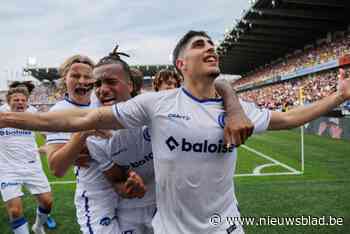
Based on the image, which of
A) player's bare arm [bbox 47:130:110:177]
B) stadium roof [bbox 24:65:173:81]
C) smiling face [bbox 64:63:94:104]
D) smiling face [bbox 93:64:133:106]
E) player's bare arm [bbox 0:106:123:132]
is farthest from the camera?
stadium roof [bbox 24:65:173:81]

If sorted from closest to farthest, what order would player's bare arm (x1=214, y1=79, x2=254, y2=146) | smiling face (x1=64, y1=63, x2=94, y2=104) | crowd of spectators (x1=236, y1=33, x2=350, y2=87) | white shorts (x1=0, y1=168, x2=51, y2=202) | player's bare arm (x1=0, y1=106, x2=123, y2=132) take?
1. player's bare arm (x1=0, y1=106, x2=123, y2=132)
2. player's bare arm (x1=214, y1=79, x2=254, y2=146)
3. smiling face (x1=64, y1=63, x2=94, y2=104)
4. white shorts (x1=0, y1=168, x2=51, y2=202)
5. crowd of spectators (x1=236, y1=33, x2=350, y2=87)

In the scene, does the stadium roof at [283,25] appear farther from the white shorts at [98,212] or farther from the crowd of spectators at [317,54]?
the white shorts at [98,212]

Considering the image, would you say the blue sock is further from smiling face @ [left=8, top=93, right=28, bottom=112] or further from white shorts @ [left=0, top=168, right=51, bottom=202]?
smiling face @ [left=8, top=93, right=28, bottom=112]

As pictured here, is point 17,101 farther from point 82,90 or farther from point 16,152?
point 82,90

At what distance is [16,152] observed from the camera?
640cm

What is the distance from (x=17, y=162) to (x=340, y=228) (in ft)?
15.5

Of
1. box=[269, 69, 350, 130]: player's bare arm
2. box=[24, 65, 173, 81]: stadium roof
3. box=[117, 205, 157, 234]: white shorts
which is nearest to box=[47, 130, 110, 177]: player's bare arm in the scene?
box=[117, 205, 157, 234]: white shorts

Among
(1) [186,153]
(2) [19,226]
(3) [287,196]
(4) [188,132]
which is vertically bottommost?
(3) [287,196]

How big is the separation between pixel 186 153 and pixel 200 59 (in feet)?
1.85

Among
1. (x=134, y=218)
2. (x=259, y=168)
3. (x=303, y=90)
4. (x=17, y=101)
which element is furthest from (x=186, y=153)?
(x=303, y=90)

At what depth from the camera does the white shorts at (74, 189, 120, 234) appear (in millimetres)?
3176

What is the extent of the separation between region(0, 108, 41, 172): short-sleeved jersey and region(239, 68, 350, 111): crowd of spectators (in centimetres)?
1941

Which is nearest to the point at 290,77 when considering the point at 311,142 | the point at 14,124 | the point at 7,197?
the point at 311,142

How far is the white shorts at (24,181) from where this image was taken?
234 inches
